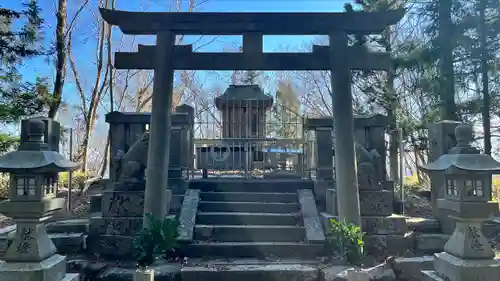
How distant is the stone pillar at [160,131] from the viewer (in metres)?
6.20

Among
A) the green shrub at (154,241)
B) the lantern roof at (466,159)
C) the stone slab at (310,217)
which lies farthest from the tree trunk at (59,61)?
the lantern roof at (466,159)

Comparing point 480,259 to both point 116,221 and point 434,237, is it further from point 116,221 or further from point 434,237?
point 116,221

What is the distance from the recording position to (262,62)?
6527 millimetres

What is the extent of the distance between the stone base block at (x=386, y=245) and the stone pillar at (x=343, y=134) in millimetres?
565

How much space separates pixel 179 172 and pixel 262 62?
301 centimetres

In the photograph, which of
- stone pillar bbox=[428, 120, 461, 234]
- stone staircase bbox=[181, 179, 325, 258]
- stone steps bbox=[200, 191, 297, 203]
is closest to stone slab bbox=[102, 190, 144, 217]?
stone staircase bbox=[181, 179, 325, 258]

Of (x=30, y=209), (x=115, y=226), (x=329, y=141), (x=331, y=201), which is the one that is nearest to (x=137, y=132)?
(x=115, y=226)

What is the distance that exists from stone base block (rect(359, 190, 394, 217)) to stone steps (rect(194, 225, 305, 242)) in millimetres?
1196

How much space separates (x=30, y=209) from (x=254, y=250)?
11.5 ft

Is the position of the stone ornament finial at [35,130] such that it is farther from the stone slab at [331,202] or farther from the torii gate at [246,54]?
the stone slab at [331,202]

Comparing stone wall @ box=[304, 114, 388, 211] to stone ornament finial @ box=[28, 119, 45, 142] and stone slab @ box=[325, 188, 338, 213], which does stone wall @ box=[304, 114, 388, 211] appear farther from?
stone ornament finial @ box=[28, 119, 45, 142]

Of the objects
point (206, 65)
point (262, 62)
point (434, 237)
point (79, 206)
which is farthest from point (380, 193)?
point (79, 206)

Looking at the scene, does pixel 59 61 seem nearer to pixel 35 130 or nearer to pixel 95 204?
pixel 95 204

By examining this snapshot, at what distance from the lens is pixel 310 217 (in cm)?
693
